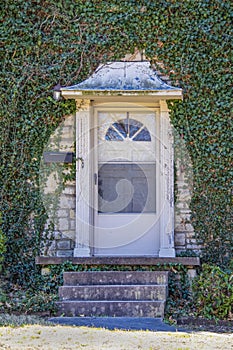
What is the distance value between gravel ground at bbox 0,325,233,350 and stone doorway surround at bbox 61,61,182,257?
8.20 feet

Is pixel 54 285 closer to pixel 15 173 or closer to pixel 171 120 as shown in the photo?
pixel 15 173

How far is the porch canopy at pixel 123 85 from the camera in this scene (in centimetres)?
774

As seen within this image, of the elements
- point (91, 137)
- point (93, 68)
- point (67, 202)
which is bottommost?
point (67, 202)

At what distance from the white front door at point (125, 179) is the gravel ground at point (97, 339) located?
108 inches

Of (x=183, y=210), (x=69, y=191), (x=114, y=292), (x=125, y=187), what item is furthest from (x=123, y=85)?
(x=114, y=292)

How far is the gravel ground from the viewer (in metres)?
4.71

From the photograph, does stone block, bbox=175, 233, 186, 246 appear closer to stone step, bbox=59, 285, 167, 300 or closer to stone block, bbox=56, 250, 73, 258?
stone step, bbox=59, 285, 167, 300

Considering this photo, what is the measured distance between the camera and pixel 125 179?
8344 mm

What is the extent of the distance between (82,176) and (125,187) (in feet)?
2.15

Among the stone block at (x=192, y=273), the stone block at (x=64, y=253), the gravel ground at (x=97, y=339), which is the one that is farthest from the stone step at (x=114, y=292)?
the gravel ground at (x=97, y=339)

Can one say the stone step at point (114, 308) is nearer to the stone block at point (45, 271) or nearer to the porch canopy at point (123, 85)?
the stone block at point (45, 271)

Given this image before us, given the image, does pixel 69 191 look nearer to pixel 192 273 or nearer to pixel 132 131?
pixel 132 131

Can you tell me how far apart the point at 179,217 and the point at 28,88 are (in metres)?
2.71

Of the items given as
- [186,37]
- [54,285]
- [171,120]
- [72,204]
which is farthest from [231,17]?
[54,285]
